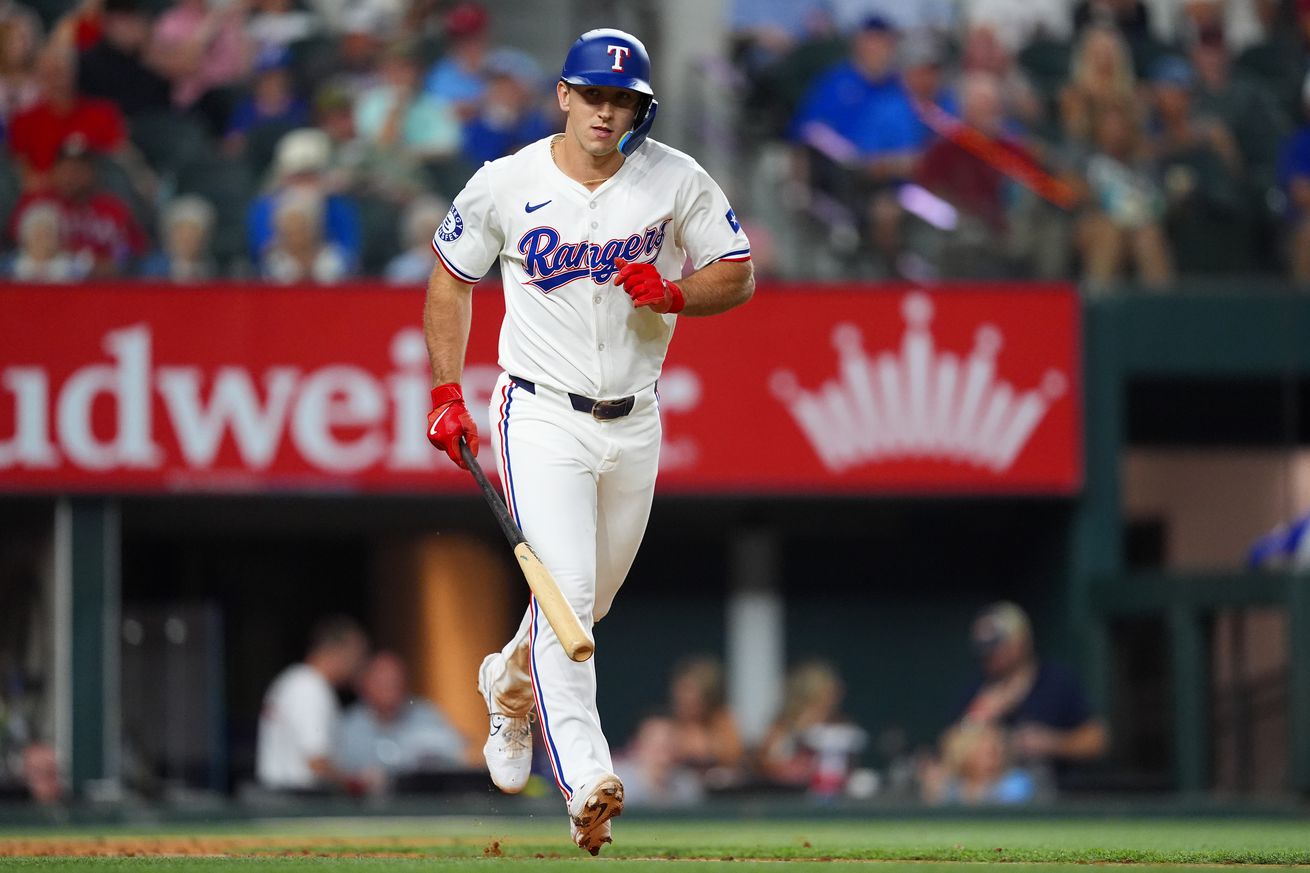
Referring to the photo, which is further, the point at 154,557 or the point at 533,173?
the point at 154,557

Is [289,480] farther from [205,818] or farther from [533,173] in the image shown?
[533,173]

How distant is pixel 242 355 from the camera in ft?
37.6

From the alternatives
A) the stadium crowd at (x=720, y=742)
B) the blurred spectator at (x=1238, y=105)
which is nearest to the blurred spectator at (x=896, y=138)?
the blurred spectator at (x=1238, y=105)

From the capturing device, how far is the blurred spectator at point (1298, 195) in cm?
1201

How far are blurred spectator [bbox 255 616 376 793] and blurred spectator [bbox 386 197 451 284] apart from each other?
75.1 inches

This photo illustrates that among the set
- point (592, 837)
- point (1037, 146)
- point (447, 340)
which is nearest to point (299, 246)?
point (1037, 146)

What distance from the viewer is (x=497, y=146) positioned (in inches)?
479

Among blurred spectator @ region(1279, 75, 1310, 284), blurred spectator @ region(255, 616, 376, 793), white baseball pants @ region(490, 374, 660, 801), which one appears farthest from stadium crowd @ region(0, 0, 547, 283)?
white baseball pants @ region(490, 374, 660, 801)

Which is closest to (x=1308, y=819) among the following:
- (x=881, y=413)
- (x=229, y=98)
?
(x=881, y=413)

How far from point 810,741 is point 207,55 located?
17.1 feet

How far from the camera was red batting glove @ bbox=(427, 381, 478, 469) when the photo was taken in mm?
5793

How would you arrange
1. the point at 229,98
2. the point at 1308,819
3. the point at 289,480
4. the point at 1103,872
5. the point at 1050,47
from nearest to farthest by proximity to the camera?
the point at 1103,872
the point at 1308,819
the point at 289,480
the point at 229,98
the point at 1050,47

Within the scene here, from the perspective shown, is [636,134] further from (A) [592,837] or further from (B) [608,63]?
(A) [592,837]

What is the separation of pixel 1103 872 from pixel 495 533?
8329mm
